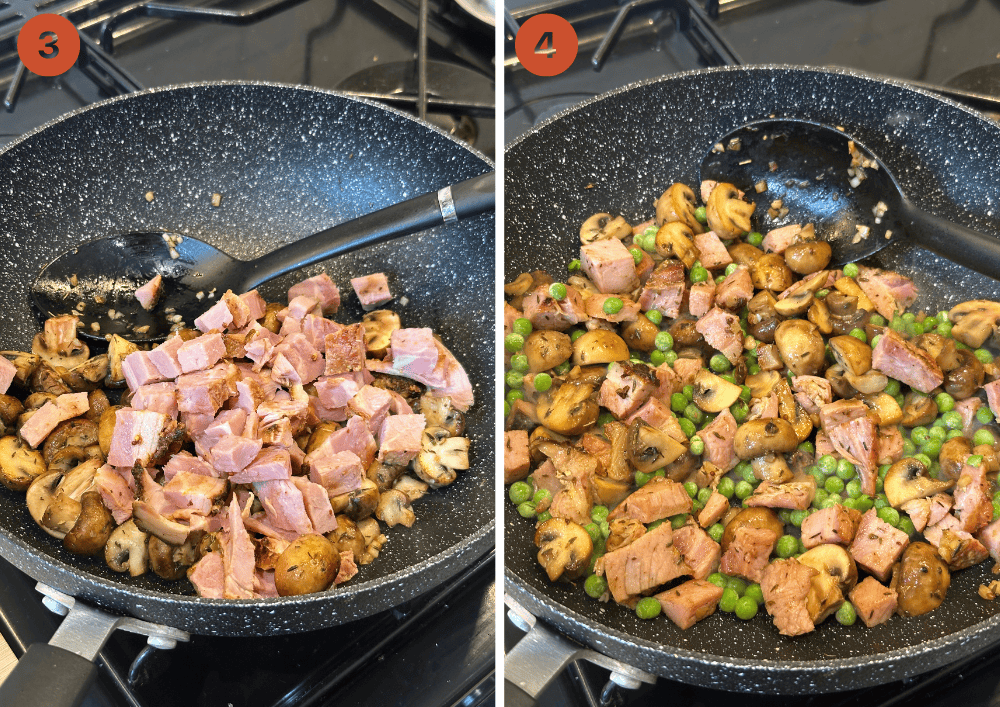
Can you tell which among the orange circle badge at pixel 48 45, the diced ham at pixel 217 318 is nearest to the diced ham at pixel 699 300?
the diced ham at pixel 217 318

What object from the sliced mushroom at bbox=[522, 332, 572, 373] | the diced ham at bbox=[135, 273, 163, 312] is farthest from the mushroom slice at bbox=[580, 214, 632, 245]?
the diced ham at bbox=[135, 273, 163, 312]

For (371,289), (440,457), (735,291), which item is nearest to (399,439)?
(440,457)

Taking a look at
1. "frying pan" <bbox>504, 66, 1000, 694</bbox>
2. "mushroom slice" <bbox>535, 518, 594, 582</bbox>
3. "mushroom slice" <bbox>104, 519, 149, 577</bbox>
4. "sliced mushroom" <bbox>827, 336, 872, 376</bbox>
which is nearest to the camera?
"mushroom slice" <bbox>535, 518, 594, 582</bbox>

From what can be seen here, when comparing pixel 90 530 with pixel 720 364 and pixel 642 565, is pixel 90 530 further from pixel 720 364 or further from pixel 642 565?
pixel 720 364

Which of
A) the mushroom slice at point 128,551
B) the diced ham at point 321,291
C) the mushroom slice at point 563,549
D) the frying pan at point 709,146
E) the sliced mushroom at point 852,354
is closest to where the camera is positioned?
the mushroom slice at point 563,549

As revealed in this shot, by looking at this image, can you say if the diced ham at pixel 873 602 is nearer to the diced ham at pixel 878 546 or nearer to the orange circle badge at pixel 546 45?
the diced ham at pixel 878 546

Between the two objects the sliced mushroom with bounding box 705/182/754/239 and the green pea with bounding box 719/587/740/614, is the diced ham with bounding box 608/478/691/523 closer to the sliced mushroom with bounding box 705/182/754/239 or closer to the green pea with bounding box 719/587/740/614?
the green pea with bounding box 719/587/740/614

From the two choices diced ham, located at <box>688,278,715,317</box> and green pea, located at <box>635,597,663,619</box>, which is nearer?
green pea, located at <box>635,597,663,619</box>
